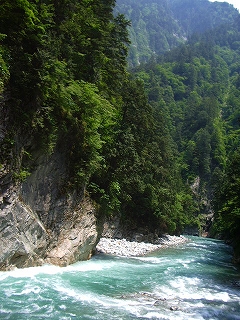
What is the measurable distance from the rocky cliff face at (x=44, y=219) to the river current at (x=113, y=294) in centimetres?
76

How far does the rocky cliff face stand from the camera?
13.3 meters

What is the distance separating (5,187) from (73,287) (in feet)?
16.9

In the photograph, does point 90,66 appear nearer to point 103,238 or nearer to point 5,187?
point 5,187

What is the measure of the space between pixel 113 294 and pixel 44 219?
563 centimetres

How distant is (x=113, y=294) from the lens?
13.3 m

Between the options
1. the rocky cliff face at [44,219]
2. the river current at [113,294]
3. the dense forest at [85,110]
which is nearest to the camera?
the river current at [113,294]

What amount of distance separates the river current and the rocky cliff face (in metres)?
0.76

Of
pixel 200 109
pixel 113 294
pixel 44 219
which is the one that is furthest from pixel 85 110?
pixel 200 109

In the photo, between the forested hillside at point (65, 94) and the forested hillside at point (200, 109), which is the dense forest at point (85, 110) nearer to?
the forested hillside at point (65, 94)

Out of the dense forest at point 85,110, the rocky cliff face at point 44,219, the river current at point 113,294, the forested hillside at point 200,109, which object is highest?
the forested hillside at point 200,109

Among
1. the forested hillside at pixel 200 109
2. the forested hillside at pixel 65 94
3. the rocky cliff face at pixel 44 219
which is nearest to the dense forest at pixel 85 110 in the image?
the forested hillside at pixel 65 94

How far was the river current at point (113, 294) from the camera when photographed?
10578 millimetres

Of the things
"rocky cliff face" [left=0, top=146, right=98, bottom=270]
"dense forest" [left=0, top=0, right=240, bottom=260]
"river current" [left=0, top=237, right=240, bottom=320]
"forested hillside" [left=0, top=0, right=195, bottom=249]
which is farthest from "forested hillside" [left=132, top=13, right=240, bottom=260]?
"rocky cliff face" [left=0, top=146, right=98, bottom=270]

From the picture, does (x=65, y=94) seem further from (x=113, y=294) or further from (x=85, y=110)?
(x=113, y=294)
